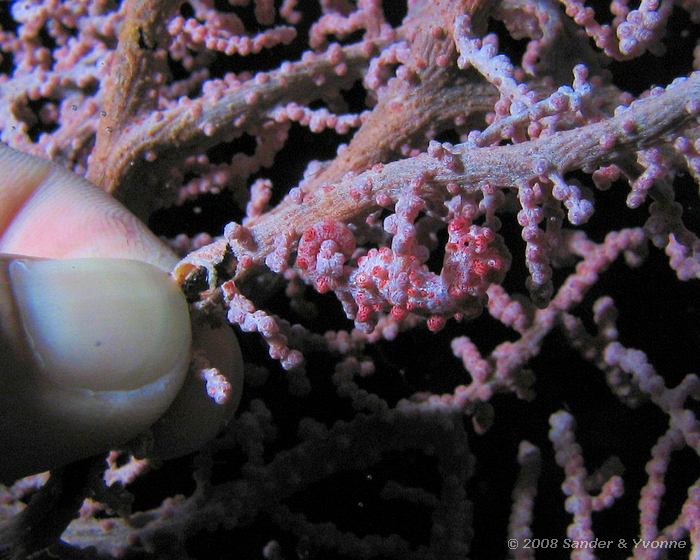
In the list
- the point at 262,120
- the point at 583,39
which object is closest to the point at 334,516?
the point at 262,120

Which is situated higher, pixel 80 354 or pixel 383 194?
pixel 383 194

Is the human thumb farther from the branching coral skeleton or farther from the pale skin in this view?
the branching coral skeleton

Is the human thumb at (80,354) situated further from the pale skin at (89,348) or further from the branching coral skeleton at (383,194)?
the branching coral skeleton at (383,194)

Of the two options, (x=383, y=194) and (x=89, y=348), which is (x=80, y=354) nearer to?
(x=89, y=348)

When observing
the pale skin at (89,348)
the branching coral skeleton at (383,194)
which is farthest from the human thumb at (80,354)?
the branching coral skeleton at (383,194)

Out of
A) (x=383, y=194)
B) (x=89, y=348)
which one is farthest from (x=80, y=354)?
(x=383, y=194)
